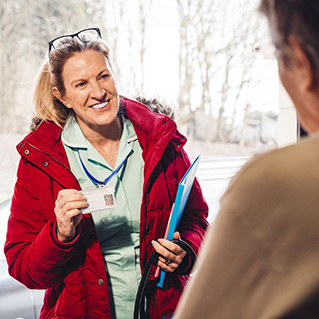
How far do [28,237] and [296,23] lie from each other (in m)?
1.33

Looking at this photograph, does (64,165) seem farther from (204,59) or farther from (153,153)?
(204,59)

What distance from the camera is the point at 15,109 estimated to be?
9.10m

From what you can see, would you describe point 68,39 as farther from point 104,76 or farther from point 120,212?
point 120,212

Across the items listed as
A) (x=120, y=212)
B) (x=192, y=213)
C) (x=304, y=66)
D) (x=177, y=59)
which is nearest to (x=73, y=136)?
(x=120, y=212)

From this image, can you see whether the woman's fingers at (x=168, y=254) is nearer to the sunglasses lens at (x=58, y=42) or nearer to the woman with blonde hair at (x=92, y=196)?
the woman with blonde hair at (x=92, y=196)

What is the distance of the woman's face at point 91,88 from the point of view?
66.6 inches

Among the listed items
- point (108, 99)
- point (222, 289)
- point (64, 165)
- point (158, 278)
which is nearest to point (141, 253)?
point (158, 278)

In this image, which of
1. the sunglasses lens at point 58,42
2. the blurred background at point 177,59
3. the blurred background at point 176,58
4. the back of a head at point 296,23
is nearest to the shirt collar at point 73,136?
the sunglasses lens at point 58,42

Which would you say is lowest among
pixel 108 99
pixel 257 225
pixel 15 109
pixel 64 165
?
pixel 15 109

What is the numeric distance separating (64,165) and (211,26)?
26.4ft

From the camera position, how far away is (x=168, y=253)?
1.49 m

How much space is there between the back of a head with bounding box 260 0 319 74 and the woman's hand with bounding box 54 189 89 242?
1012mm

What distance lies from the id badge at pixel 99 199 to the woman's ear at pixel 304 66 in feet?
3.19

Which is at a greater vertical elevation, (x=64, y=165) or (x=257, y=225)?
(x=257, y=225)
